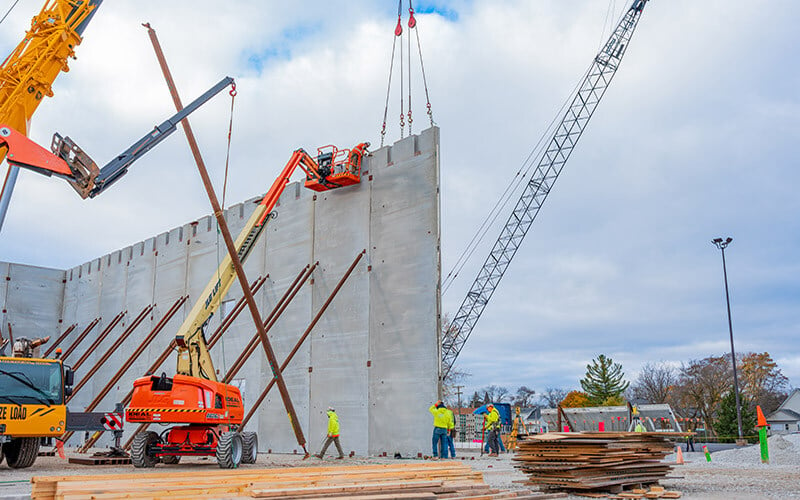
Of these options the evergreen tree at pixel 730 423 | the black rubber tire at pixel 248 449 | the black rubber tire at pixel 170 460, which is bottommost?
the evergreen tree at pixel 730 423

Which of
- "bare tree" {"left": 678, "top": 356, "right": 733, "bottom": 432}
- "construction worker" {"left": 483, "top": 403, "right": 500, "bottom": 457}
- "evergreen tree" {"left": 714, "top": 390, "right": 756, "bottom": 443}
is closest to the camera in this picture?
"construction worker" {"left": 483, "top": 403, "right": 500, "bottom": 457}

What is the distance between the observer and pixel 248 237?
17516 millimetres

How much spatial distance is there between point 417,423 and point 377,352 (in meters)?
2.23

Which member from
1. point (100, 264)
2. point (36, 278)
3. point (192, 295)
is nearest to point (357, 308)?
point (192, 295)

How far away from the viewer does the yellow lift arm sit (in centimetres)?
1443

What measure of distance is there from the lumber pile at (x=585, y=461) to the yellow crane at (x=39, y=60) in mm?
12822

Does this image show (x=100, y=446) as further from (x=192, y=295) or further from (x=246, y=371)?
(x=246, y=371)

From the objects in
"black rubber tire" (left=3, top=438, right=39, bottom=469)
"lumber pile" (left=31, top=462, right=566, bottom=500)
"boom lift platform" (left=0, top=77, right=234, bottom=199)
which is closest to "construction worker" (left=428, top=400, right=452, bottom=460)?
"lumber pile" (left=31, top=462, right=566, bottom=500)

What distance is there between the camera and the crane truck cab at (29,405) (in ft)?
39.0

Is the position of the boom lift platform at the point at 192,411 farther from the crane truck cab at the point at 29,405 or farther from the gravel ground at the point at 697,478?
the crane truck cab at the point at 29,405

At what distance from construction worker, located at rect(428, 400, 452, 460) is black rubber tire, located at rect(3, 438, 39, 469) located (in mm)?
8221

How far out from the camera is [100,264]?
3102 cm

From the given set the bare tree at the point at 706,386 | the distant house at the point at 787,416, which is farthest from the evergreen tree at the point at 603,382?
the distant house at the point at 787,416

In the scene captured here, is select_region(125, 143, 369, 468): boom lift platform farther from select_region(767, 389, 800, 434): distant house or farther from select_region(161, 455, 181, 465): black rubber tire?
select_region(767, 389, 800, 434): distant house
